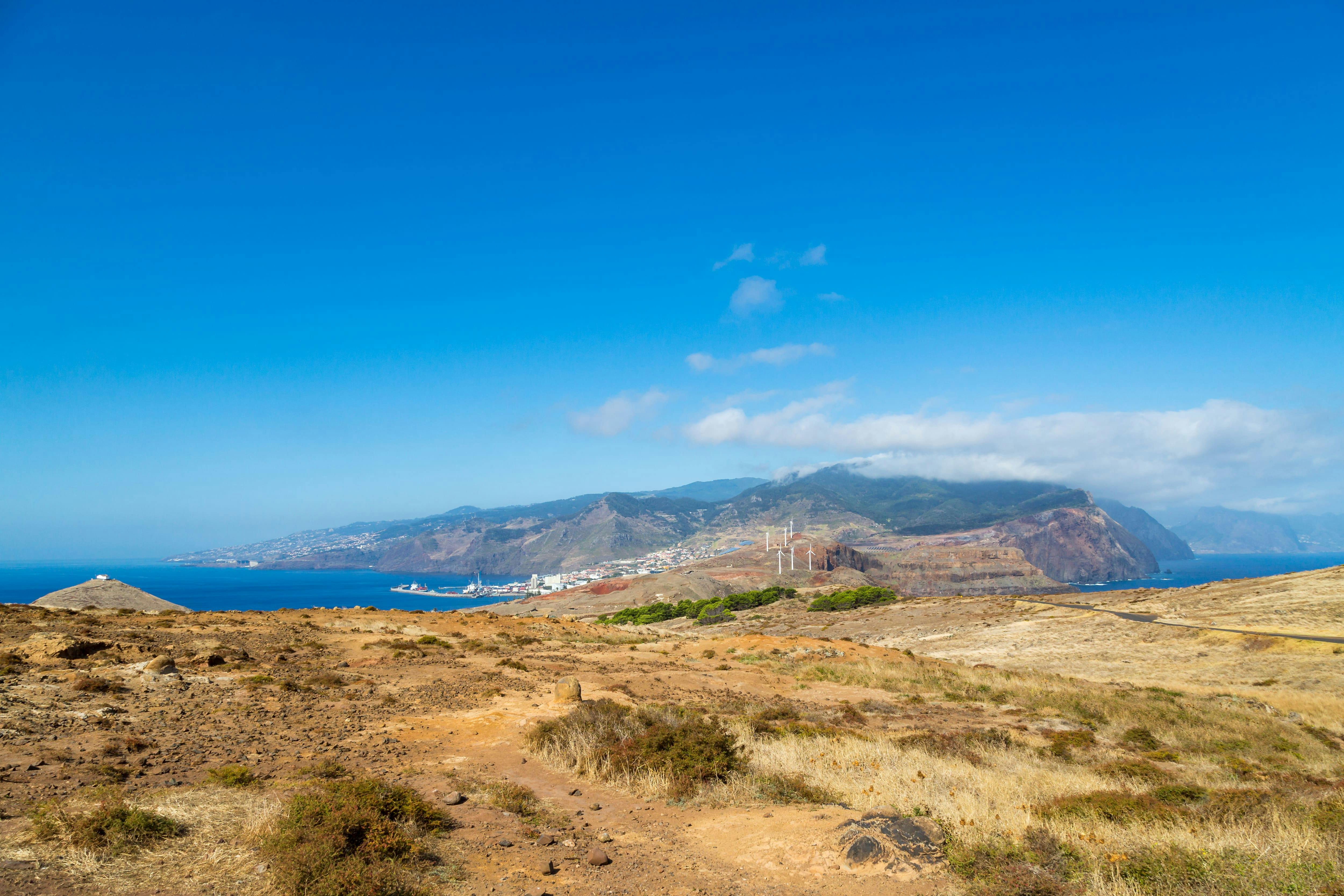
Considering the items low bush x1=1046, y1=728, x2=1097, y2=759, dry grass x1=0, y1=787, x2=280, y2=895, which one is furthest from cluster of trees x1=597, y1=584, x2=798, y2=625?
dry grass x1=0, y1=787, x2=280, y2=895

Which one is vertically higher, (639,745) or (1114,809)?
(1114,809)

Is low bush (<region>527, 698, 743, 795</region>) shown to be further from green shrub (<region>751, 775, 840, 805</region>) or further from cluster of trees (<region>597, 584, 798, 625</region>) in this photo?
cluster of trees (<region>597, 584, 798, 625</region>)

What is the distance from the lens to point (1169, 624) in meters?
40.5

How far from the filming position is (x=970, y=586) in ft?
463

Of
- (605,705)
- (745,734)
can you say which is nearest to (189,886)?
(605,705)

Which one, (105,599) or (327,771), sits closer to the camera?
(327,771)

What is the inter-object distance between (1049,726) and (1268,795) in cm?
967

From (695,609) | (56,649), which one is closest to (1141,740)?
(56,649)

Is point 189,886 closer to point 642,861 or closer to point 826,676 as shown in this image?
point 642,861

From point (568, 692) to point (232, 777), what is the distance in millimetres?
9235

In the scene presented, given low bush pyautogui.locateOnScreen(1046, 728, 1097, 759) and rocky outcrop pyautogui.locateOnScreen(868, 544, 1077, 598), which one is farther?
rocky outcrop pyautogui.locateOnScreen(868, 544, 1077, 598)

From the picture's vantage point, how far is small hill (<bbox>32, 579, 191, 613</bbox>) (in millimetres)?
38000

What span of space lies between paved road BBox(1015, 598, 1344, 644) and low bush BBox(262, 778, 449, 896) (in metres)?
43.0

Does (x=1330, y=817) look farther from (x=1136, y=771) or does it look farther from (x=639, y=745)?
(x=639, y=745)
